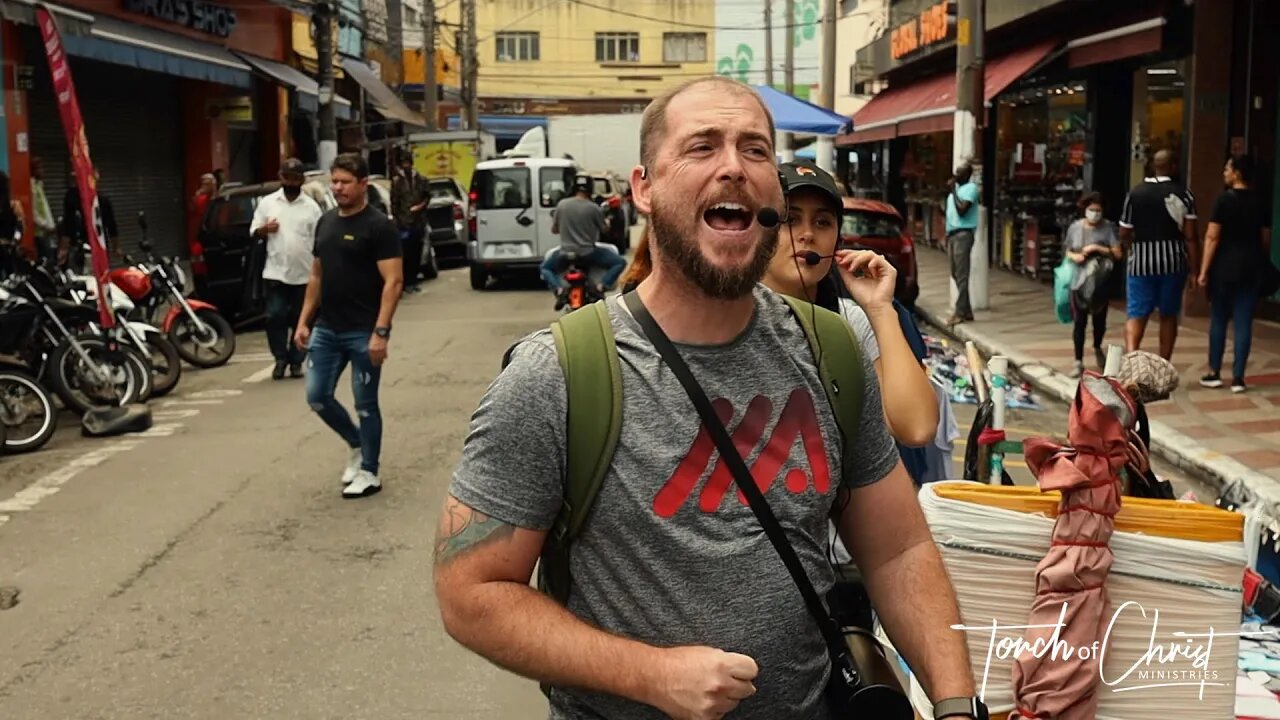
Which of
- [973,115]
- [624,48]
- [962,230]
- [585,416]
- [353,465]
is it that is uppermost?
[624,48]

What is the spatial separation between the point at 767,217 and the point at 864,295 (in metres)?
1.54

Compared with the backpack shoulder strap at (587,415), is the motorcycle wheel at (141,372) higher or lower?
lower

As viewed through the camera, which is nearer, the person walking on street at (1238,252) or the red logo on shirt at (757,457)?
the red logo on shirt at (757,457)

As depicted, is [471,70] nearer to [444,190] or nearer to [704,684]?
[444,190]

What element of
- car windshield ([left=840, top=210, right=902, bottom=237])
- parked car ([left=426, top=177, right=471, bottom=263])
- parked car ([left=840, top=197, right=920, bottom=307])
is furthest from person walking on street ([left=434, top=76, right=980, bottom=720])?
parked car ([left=426, top=177, right=471, bottom=263])

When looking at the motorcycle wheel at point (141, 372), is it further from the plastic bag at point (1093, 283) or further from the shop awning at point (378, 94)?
the shop awning at point (378, 94)

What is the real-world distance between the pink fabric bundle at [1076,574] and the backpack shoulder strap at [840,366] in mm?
1315

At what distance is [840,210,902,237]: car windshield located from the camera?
15.6 m

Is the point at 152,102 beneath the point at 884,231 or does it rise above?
above

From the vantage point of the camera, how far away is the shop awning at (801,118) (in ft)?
70.4

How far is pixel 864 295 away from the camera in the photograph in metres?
3.64

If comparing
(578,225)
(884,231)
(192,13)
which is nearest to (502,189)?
(192,13)

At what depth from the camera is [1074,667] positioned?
11.1ft

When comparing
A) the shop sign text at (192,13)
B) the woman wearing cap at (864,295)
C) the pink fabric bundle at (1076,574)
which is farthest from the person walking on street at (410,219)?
the pink fabric bundle at (1076,574)
